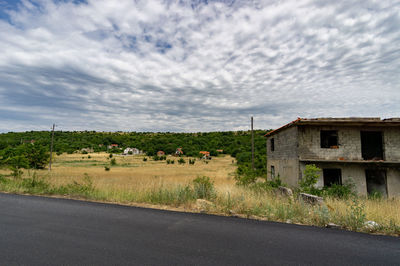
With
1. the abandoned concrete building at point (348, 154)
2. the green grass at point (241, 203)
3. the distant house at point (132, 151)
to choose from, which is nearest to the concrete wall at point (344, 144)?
the abandoned concrete building at point (348, 154)

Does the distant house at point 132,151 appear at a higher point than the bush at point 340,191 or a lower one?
higher

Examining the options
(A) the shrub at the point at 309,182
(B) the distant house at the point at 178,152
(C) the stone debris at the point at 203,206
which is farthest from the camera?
(B) the distant house at the point at 178,152

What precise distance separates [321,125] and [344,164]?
10.5 feet

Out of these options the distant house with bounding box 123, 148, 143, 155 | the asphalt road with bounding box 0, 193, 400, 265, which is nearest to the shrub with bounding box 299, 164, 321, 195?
the asphalt road with bounding box 0, 193, 400, 265

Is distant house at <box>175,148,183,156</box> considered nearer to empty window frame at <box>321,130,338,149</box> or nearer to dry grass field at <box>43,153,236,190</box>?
dry grass field at <box>43,153,236,190</box>

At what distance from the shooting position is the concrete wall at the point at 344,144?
15.9 meters

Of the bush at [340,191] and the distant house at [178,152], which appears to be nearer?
the bush at [340,191]

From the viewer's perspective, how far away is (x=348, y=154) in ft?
52.1

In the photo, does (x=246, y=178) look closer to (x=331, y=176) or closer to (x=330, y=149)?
(x=331, y=176)

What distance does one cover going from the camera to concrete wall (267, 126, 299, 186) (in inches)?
645

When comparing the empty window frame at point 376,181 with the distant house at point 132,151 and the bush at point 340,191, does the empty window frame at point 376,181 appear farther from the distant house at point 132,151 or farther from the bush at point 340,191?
the distant house at point 132,151

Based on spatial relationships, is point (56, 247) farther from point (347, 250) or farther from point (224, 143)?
point (224, 143)

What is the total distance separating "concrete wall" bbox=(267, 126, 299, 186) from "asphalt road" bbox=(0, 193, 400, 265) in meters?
11.0

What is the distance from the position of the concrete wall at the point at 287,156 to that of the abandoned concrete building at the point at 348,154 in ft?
0.24
